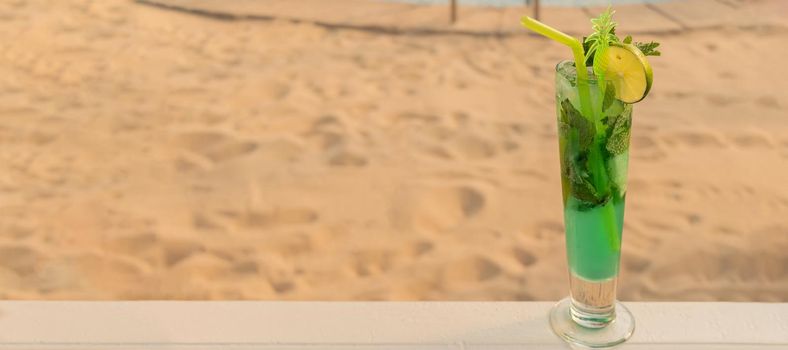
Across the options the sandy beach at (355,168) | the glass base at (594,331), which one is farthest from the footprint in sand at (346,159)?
the glass base at (594,331)

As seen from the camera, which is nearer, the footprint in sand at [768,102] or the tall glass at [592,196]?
the tall glass at [592,196]

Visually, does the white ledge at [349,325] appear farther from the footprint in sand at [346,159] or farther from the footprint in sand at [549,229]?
the footprint in sand at [346,159]

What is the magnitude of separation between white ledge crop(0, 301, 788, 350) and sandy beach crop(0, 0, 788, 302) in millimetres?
417

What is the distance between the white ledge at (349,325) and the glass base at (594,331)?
1 cm

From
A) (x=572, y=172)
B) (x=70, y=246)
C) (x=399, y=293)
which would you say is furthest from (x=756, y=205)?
(x=70, y=246)

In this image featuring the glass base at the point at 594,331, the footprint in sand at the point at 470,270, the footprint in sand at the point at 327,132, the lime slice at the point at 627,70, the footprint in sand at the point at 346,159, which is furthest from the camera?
the footprint in sand at the point at 327,132

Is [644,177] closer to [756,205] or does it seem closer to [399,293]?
[756,205]

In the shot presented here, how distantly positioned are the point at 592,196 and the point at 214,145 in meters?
1.32

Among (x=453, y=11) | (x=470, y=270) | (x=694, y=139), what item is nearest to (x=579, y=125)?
(x=470, y=270)

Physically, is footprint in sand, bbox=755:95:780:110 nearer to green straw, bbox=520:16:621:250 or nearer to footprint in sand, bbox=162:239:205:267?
footprint in sand, bbox=162:239:205:267

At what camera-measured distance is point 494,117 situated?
2281mm

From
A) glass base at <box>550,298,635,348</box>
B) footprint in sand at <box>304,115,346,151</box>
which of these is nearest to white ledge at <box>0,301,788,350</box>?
glass base at <box>550,298,635,348</box>

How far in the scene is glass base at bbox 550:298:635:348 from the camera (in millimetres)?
1030

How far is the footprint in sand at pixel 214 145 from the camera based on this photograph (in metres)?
2.09
